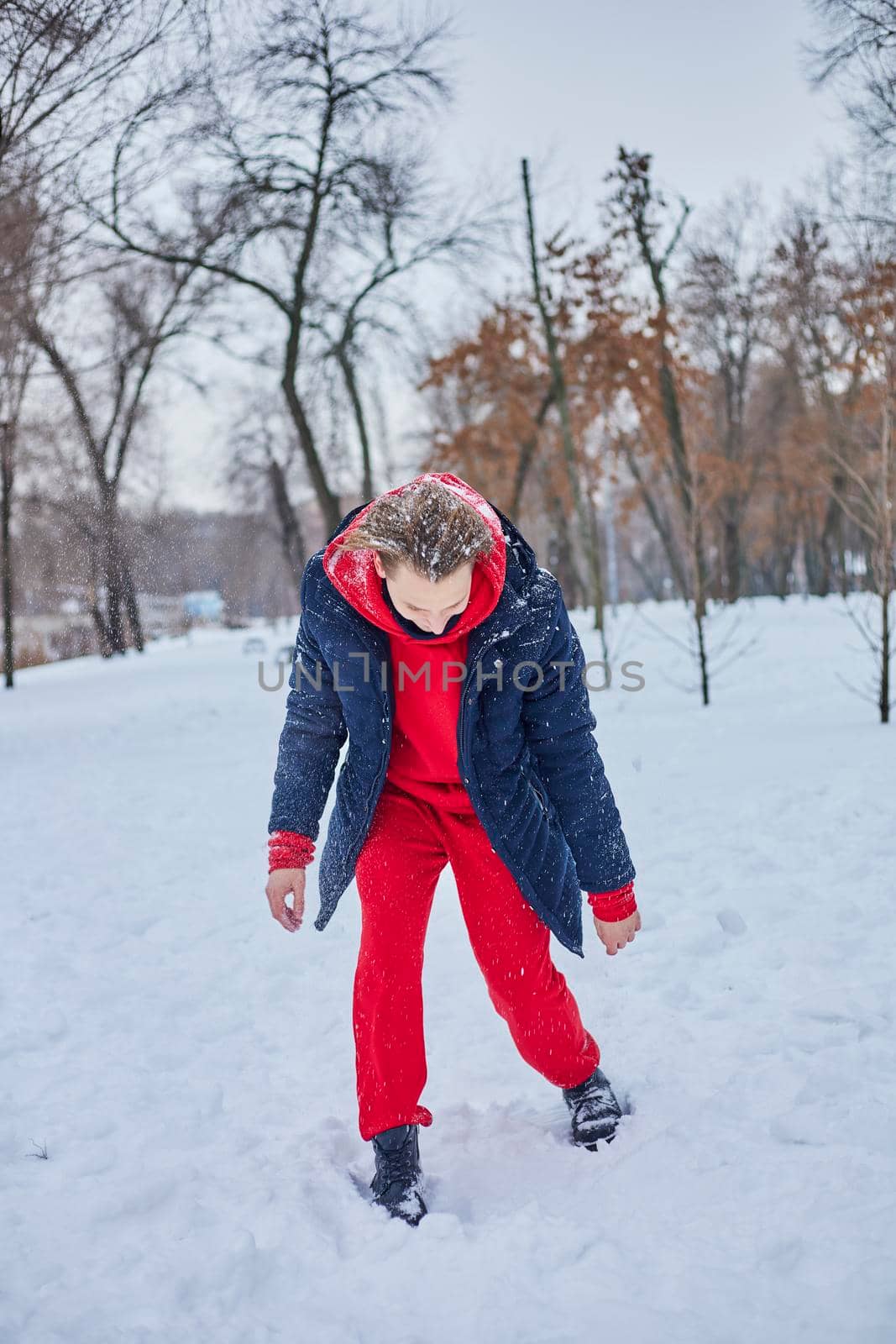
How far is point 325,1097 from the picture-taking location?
2697 mm

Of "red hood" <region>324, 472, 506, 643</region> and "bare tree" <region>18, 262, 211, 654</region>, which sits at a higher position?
"bare tree" <region>18, 262, 211, 654</region>

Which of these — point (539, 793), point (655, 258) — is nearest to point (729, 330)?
point (655, 258)

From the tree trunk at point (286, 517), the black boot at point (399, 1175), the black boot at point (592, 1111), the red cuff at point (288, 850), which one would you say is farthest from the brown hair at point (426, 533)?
the tree trunk at point (286, 517)

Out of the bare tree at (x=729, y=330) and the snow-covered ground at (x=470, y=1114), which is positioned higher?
the bare tree at (x=729, y=330)

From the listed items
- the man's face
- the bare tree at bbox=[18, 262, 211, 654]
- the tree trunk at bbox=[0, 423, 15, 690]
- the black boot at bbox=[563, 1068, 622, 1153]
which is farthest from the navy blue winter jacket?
the tree trunk at bbox=[0, 423, 15, 690]

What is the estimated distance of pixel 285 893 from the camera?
84.7 inches

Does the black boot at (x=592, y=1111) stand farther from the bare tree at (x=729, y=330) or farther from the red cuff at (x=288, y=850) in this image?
the bare tree at (x=729, y=330)

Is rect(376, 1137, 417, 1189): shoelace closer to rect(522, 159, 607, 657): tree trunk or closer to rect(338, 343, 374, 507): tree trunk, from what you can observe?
rect(522, 159, 607, 657): tree trunk

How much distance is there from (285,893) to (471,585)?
843 millimetres

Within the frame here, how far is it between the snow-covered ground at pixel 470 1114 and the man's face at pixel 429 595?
1333 millimetres

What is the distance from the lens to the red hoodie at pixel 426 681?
1.94m

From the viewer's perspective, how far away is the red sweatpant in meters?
2.09

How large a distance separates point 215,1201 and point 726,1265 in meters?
1.17

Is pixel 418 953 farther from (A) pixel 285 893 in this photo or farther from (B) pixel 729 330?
(B) pixel 729 330
